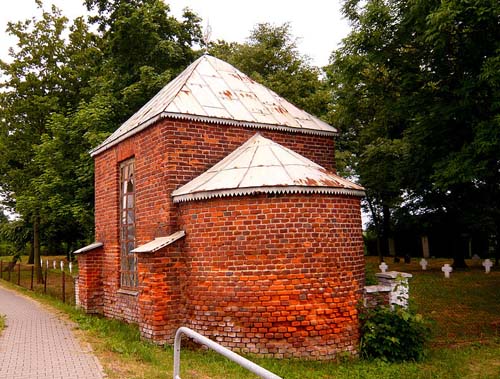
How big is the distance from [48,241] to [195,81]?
21.1 metres

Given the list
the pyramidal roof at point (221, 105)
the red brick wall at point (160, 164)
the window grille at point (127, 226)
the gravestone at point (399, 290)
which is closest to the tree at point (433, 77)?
the pyramidal roof at point (221, 105)

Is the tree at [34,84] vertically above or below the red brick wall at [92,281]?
above

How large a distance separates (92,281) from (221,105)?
216 inches

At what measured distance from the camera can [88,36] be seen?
22031 mm

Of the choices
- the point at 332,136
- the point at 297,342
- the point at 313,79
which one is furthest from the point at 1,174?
the point at 297,342

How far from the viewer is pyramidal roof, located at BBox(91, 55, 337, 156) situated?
30.4 ft

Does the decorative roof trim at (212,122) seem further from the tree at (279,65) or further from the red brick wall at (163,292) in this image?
the tree at (279,65)

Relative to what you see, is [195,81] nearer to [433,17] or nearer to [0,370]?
[433,17]

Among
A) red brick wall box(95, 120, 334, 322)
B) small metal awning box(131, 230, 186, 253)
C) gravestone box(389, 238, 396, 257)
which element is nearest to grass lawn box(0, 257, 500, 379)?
red brick wall box(95, 120, 334, 322)

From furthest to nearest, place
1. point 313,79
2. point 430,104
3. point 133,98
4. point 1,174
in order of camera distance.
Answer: point 1,174
point 313,79
point 133,98
point 430,104

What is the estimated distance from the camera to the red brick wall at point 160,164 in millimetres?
8891

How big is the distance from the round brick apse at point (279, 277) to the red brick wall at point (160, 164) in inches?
49.7

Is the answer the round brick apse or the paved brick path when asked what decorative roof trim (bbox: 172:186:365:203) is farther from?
the paved brick path

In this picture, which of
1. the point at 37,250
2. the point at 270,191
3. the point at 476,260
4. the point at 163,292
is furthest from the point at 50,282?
the point at 476,260
